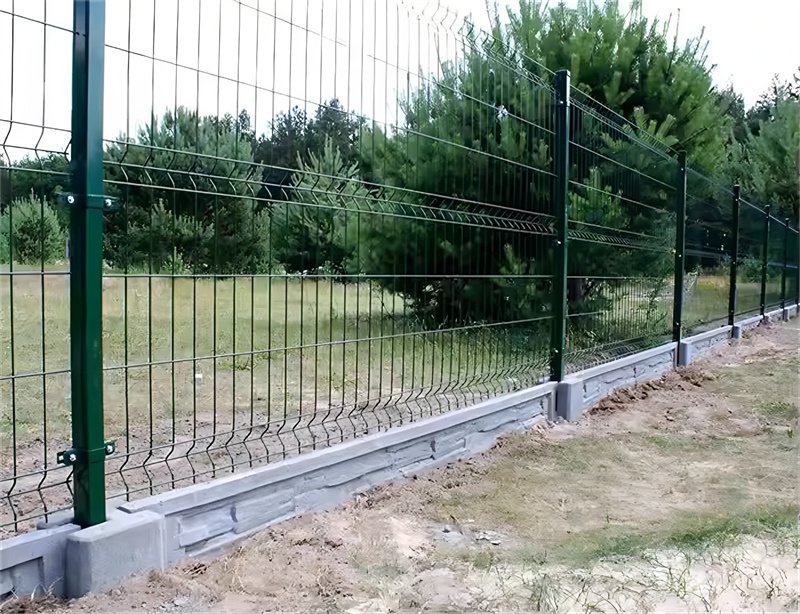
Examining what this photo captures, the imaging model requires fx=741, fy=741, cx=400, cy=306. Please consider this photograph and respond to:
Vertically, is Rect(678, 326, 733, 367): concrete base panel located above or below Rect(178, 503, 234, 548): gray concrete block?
above

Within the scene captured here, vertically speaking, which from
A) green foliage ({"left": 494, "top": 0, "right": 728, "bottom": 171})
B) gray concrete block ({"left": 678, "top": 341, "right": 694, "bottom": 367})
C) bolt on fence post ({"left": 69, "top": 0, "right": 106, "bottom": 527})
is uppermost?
green foliage ({"left": 494, "top": 0, "right": 728, "bottom": 171})

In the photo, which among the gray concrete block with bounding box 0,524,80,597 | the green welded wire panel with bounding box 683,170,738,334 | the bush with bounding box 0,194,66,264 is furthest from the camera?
the green welded wire panel with bounding box 683,170,738,334

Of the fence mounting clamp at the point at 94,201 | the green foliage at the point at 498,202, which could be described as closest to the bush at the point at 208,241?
the fence mounting clamp at the point at 94,201

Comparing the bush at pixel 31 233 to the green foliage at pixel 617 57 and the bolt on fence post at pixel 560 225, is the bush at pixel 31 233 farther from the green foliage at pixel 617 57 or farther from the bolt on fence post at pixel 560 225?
the green foliage at pixel 617 57

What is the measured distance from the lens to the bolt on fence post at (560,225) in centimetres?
578

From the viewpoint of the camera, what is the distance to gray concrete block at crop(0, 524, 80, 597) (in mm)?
2334

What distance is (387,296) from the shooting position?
4352mm

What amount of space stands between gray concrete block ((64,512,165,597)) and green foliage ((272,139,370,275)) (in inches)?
56.7

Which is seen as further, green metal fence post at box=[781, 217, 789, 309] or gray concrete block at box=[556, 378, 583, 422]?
green metal fence post at box=[781, 217, 789, 309]

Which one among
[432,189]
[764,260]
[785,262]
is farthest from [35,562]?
[785,262]

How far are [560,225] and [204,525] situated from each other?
12.4 feet

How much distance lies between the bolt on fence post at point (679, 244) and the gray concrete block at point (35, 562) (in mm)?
7719

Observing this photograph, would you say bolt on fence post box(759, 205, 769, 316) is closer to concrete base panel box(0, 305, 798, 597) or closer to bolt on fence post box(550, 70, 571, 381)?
bolt on fence post box(550, 70, 571, 381)

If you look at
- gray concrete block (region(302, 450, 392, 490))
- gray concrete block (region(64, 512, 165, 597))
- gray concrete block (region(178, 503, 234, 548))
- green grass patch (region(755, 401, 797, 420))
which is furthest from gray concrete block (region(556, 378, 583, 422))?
gray concrete block (region(64, 512, 165, 597))
